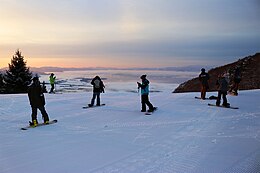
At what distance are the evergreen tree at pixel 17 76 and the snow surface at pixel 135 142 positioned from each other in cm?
2424

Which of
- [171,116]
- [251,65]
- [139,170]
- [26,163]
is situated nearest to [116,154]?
[139,170]

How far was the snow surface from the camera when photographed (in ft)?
19.9

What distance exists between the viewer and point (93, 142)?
8.08m

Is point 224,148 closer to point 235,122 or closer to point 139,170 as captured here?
point 139,170

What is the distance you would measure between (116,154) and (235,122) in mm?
5677

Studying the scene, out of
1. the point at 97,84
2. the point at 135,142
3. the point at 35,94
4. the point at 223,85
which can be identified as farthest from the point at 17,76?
the point at 135,142

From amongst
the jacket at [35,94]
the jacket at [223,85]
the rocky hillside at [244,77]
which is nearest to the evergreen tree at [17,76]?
the rocky hillside at [244,77]

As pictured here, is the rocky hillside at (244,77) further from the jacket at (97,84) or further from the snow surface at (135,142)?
the jacket at (97,84)

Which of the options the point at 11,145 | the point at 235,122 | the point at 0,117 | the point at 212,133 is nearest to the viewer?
the point at 11,145

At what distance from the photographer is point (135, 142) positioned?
314 inches

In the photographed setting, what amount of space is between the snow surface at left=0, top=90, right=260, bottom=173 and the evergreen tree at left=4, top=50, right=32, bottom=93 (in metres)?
24.2

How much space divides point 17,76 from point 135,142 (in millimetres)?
32219

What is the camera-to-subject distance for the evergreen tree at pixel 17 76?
35.8m

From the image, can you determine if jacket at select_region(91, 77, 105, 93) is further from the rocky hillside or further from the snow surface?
the rocky hillside
